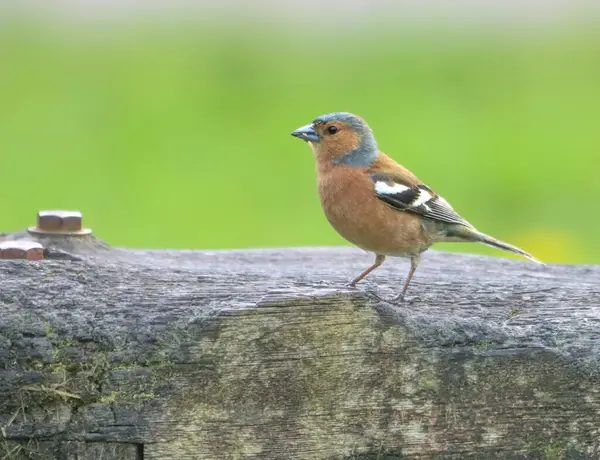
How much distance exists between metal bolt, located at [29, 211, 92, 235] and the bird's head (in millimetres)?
1114

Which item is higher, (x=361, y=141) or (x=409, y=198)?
(x=361, y=141)

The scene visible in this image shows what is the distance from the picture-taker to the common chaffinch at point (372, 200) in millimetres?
4699

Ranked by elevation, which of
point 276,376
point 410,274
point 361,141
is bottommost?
point 276,376

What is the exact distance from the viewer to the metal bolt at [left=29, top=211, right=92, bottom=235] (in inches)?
171

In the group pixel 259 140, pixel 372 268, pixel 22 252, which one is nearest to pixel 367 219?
pixel 372 268

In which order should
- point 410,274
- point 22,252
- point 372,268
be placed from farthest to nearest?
point 372,268, point 410,274, point 22,252

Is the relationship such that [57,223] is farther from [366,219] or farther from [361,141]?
[361,141]

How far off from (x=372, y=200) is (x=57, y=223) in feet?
4.09

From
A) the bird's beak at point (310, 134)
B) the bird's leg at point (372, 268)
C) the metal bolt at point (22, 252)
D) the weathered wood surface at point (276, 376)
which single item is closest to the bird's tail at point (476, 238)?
the bird's leg at point (372, 268)

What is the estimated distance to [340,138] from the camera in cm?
512

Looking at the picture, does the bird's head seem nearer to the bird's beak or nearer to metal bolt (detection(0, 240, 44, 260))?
the bird's beak

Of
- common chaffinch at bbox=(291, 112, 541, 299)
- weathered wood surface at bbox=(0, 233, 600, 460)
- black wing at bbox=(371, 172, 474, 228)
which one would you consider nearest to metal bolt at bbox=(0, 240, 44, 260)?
weathered wood surface at bbox=(0, 233, 600, 460)

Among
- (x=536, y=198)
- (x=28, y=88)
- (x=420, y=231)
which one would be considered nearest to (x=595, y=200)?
(x=536, y=198)

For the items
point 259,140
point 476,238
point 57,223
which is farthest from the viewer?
point 259,140
